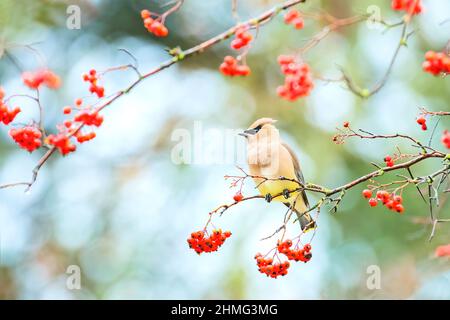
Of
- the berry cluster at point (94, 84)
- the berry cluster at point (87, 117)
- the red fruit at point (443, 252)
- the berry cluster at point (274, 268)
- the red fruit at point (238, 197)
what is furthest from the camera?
the red fruit at point (443, 252)

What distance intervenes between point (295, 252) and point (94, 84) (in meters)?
0.81

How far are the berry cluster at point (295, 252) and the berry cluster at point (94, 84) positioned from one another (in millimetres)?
747

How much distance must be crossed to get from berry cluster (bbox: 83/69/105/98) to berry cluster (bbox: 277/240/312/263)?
29.4 inches

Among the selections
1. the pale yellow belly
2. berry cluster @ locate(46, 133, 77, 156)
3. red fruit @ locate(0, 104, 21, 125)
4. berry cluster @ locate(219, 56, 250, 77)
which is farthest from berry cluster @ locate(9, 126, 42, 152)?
the pale yellow belly

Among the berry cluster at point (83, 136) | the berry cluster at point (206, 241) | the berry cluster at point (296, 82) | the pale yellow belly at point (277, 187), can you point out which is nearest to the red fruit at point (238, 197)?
the berry cluster at point (206, 241)

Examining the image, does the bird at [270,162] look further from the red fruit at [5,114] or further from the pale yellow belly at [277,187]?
the red fruit at [5,114]

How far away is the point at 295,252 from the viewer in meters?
2.24

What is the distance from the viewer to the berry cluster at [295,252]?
87.5 inches

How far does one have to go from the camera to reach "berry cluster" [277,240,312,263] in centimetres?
222

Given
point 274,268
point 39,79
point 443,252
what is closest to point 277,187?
point 443,252

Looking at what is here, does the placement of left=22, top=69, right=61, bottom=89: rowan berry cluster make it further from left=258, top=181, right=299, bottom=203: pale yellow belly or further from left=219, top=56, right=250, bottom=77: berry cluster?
left=258, top=181, right=299, bottom=203: pale yellow belly

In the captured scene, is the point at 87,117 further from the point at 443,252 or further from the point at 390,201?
the point at 443,252
